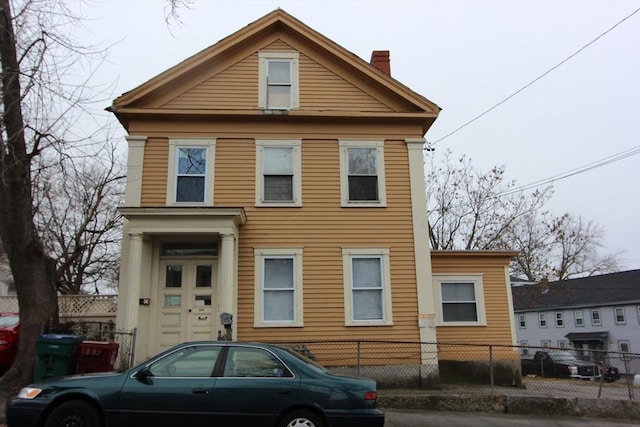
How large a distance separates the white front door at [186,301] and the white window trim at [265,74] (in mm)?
4506

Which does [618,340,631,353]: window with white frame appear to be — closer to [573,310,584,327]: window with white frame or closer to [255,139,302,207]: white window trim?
[573,310,584,327]: window with white frame

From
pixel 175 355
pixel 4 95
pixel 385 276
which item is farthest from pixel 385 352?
pixel 4 95

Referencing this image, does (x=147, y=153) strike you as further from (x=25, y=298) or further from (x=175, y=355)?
(x=175, y=355)

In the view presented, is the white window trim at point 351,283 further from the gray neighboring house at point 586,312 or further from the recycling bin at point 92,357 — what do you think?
the gray neighboring house at point 586,312

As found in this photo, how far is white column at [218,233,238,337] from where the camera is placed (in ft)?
37.1

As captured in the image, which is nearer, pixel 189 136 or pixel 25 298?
pixel 25 298

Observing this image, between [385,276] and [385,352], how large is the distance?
1.80 meters

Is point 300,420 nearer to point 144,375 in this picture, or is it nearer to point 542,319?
point 144,375

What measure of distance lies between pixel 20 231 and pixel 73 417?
199 inches

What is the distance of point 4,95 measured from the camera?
9.28 m

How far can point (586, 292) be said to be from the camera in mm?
43906

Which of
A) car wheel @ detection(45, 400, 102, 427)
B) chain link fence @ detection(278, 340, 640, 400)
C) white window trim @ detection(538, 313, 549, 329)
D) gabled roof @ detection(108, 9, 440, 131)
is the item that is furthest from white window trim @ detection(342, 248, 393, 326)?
white window trim @ detection(538, 313, 549, 329)

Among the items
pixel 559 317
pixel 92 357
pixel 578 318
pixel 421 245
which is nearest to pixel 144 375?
pixel 92 357

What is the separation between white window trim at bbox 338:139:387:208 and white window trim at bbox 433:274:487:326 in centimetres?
272
